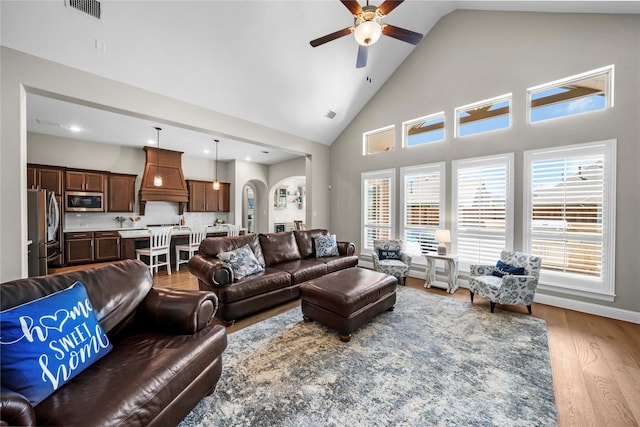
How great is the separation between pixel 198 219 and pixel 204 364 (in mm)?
7078

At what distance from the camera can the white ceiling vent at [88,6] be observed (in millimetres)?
2520

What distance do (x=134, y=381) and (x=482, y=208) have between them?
4.65 m

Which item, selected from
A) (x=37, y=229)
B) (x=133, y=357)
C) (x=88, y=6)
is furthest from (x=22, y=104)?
(x=133, y=357)

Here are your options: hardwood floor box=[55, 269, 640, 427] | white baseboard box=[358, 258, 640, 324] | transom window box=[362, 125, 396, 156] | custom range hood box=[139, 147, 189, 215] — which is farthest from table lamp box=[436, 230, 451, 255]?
custom range hood box=[139, 147, 189, 215]

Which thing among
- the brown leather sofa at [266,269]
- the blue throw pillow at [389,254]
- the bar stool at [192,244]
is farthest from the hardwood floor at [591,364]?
the bar stool at [192,244]

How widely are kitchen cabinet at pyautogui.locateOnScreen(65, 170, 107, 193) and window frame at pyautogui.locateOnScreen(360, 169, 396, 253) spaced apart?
6259 mm

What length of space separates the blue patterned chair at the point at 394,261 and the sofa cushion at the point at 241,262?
2095 millimetres

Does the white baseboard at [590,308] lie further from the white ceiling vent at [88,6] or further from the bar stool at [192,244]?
the white ceiling vent at [88,6]

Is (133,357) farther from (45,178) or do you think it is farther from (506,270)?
(45,178)

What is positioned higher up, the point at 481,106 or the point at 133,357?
the point at 481,106

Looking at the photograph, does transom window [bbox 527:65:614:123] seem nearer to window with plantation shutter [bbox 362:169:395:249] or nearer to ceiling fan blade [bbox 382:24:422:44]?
ceiling fan blade [bbox 382:24:422:44]

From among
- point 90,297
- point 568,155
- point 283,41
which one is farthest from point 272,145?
point 568,155

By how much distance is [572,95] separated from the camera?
339 centimetres

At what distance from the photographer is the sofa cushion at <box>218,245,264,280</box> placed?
3152mm
